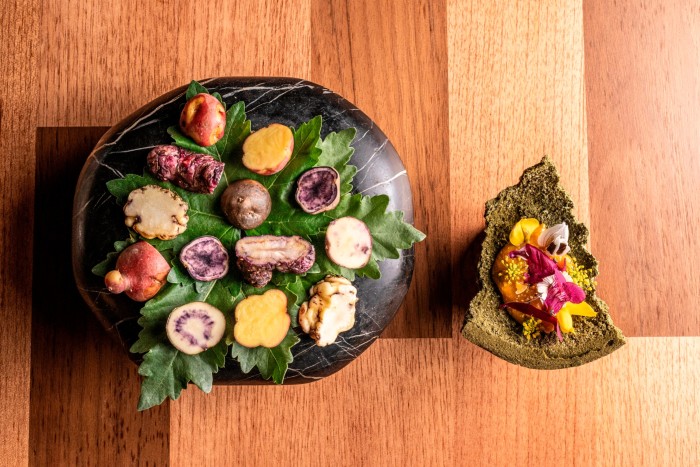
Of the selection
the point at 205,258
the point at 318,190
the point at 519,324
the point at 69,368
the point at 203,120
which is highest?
the point at 203,120

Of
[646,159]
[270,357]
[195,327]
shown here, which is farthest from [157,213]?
[646,159]

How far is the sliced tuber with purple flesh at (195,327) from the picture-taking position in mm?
1016

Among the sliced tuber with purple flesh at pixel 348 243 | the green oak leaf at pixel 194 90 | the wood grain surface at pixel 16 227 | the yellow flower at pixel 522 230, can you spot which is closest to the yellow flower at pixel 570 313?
the yellow flower at pixel 522 230

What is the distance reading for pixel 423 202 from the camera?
1.40 m

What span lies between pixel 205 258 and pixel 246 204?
116 millimetres

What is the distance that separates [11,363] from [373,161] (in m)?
0.96

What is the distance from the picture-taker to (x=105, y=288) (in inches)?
43.5

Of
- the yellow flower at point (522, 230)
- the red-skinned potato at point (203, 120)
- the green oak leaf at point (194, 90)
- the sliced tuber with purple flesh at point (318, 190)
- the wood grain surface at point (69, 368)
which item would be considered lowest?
the wood grain surface at point (69, 368)

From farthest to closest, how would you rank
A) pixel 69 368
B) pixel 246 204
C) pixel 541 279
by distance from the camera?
pixel 69 368, pixel 541 279, pixel 246 204

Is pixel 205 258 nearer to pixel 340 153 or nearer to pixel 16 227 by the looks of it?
pixel 340 153

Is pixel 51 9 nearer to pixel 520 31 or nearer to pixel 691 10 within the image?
pixel 520 31

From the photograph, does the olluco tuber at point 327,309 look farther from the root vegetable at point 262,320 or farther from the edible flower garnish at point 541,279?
the edible flower garnish at point 541,279

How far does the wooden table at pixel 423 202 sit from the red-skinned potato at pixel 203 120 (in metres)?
0.39

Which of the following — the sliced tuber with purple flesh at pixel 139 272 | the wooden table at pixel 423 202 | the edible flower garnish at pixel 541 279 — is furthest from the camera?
the wooden table at pixel 423 202
